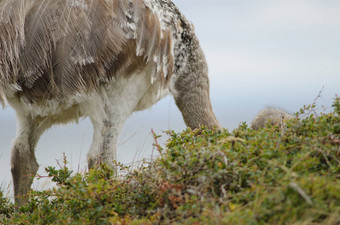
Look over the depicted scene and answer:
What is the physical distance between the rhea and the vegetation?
2.89 ft

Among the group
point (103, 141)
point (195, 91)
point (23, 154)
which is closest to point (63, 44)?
point (103, 141)

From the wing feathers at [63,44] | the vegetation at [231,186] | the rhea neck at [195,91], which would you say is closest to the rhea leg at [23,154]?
the wing feathers at [63,44]

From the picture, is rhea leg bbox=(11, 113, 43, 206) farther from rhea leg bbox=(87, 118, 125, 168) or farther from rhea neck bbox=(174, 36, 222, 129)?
rhea neck bbox=(174, 36, 222, 129)

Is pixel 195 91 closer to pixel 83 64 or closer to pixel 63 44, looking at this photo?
pixel 83 64

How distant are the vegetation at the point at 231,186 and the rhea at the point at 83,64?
2.89ft

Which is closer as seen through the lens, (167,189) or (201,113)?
(167,189)

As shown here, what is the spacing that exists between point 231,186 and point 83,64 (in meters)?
1.97

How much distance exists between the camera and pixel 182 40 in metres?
4.89

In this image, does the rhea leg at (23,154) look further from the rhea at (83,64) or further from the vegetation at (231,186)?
the vegetation at (231,186)

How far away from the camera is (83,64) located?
3812 mm

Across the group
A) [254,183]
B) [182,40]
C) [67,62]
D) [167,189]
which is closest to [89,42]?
[67,62]

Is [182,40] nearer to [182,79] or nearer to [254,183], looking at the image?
[182,79]

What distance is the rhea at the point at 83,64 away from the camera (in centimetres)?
375

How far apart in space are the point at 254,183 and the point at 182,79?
2.96m
